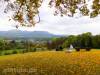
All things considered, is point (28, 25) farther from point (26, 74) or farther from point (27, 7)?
point (26, 74)

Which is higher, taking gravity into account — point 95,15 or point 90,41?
point 95,15

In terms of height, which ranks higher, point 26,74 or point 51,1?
point 51,1

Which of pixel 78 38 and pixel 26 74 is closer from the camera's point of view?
pixel 26 74

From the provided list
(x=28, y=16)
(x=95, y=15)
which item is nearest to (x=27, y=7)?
(x=28, y=16)

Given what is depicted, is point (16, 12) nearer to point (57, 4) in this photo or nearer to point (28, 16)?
point (28, 16)

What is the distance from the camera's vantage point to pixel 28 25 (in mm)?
26969

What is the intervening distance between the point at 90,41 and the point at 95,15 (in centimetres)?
4362

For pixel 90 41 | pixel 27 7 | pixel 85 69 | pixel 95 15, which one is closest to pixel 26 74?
pixel 85 69

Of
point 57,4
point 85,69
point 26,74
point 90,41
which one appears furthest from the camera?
point 90,41

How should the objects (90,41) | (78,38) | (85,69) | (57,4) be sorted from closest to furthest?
(85,69) → (57,4) → (90,41) → (78,38)

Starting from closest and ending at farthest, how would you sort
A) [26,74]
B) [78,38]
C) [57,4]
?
[26,74] < [57,4] < [78,38]

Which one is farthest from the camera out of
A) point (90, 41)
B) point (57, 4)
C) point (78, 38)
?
point (78, 38)

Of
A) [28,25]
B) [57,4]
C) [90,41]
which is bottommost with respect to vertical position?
[90,41]

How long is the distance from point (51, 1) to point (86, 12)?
299 cm
